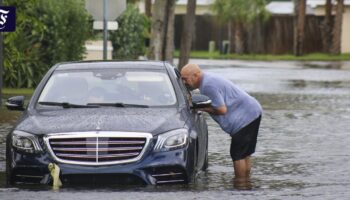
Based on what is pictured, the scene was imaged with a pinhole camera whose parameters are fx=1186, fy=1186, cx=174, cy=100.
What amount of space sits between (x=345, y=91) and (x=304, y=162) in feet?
61.9

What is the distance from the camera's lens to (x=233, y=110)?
44.5 ft

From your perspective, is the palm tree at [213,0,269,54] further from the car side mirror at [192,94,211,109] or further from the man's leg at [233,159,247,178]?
the car side mirror at [192,94,211,109]

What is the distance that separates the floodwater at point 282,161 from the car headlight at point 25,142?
41cm

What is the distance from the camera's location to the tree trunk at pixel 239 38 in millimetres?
72619

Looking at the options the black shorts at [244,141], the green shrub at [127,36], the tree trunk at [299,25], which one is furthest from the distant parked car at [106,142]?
the tree trunk at [299,25]

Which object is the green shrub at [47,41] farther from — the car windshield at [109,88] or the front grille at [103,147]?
the front grille at [103,147]

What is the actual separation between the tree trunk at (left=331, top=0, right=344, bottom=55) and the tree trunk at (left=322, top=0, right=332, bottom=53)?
1.33 metres

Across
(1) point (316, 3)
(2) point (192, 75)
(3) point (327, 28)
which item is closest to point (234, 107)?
(2) point (192, 75)

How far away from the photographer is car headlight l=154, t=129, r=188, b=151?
38.9ft

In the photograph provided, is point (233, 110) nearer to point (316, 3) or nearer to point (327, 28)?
point (327, 28)

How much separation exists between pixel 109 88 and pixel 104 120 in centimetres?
121

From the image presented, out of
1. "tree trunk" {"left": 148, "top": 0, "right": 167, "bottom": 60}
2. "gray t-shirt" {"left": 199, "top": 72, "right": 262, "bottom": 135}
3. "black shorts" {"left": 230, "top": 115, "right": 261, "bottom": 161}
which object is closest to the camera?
"gray t-shirt" {"left": 199, "top": 72, "right": 262, "bottom": 135}

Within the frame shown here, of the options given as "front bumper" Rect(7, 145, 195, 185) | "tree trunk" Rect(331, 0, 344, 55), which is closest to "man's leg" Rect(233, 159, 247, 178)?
"front bumper" Rect(7, 145, 195, 185)

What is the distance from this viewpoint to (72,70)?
44.6 feet
